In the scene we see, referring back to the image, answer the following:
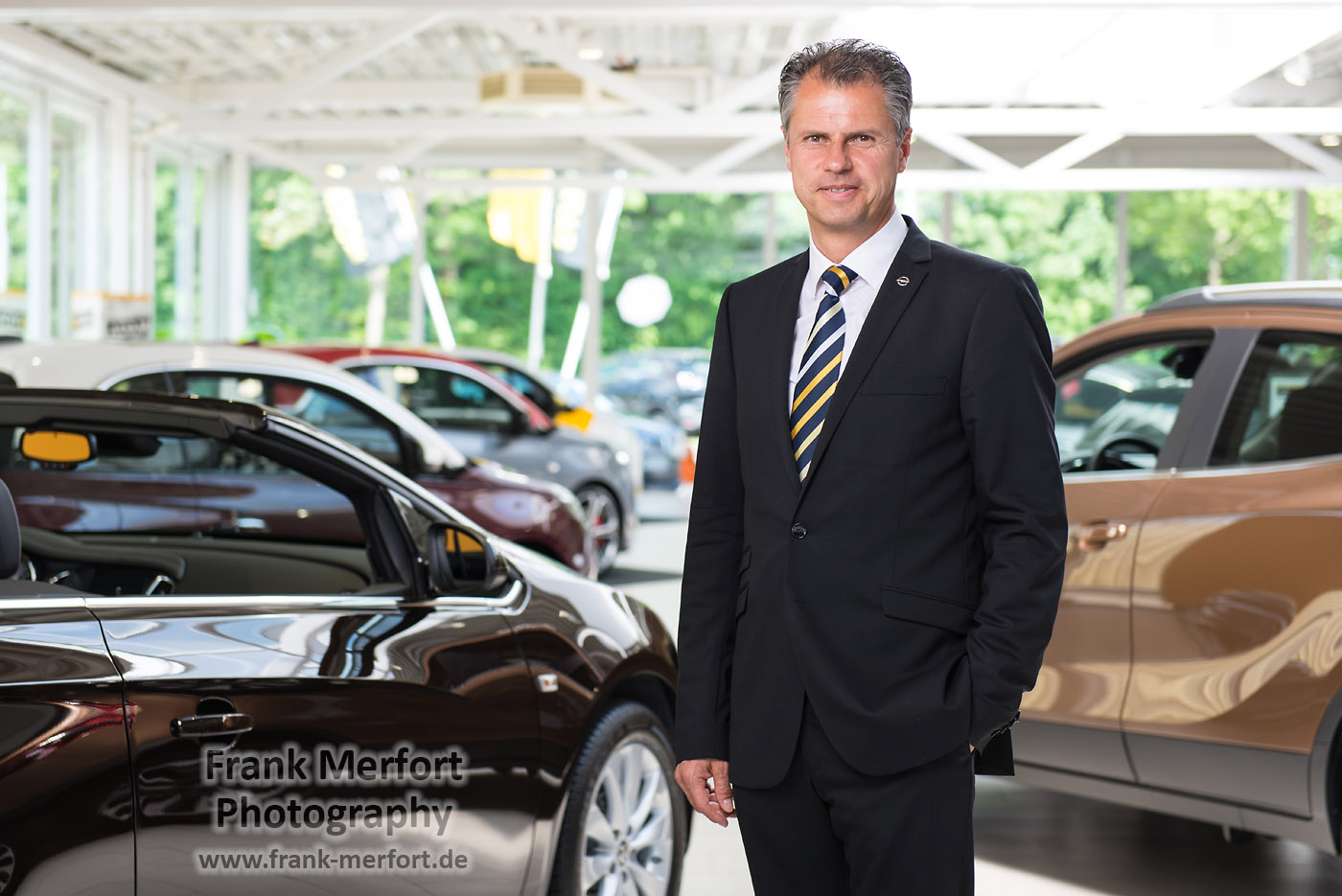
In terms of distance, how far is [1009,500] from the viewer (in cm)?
194

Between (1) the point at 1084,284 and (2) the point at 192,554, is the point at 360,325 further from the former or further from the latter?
(2) the point at 192,554

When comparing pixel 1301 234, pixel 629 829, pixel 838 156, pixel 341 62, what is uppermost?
pixel 341 62

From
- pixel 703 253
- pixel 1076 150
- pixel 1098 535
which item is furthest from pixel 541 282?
pixel 1098 535

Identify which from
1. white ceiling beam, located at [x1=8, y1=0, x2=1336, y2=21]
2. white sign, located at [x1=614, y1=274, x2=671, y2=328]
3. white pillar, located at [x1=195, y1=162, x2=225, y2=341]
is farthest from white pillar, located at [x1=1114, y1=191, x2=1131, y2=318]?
white pillar, located at [x1=195, y1=162, x2=225, y2=341]

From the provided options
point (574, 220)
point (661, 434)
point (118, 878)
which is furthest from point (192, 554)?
point (574, 220)

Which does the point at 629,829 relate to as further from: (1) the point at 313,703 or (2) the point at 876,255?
(2) the point at 876,255

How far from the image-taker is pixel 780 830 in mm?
2078

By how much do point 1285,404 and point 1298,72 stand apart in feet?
44.3

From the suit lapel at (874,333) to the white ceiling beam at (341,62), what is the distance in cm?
801

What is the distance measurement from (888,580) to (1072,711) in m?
2.52

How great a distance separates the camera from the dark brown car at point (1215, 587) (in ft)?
12.2

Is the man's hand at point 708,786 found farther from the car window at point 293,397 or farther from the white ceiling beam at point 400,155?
the white ceiling beam at point 400,155

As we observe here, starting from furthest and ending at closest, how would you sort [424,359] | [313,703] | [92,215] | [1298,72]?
[1298,72] < [92,215] < [424,359] < [313,703]

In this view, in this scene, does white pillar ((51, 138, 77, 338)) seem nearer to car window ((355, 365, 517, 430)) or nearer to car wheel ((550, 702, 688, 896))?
car window ((355, 365, 517, 430))
